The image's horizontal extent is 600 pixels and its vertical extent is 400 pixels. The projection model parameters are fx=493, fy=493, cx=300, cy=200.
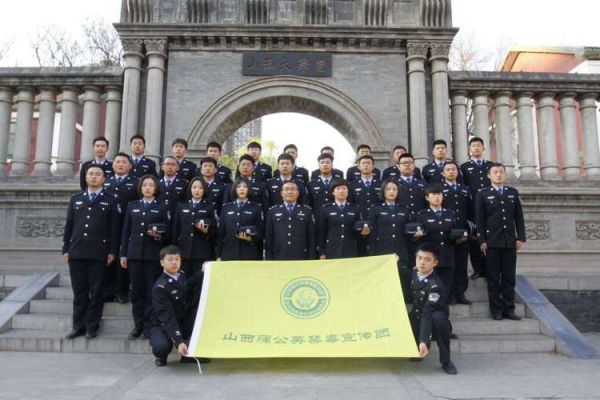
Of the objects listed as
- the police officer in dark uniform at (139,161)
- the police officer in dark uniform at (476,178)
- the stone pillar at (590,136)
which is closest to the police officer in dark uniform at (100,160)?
the police officer in dark uniform at (139,161)

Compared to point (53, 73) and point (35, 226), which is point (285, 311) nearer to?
point (35, 226)

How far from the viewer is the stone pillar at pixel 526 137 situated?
10055 mm

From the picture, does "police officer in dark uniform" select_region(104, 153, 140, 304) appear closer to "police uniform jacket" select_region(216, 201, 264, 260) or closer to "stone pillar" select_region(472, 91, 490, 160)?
"police uniform jacket" select_region(216, 201, 264, 260)

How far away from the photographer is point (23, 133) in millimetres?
10023

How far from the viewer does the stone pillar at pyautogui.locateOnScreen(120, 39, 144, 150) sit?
10.2 metres

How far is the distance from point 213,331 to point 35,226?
6.73m

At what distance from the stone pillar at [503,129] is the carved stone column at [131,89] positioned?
299 inches

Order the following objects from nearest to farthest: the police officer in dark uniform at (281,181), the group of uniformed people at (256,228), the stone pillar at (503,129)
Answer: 1. the group of uniformed people at (256,228)
2. the police officer in dark uniform at (281,181)
3. the stone pillar at (503,129)

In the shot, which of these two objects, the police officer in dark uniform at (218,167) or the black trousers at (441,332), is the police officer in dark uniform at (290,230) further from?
the black trousers at (441,332)

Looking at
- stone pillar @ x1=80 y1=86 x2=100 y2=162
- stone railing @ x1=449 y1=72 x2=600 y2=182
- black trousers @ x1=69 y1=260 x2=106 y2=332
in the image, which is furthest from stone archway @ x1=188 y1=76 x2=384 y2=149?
black trousers @ x1=69 y1=260 x2=106 y2=332

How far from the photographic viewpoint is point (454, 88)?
10.6m

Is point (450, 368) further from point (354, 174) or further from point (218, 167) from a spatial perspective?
point (218, 167)

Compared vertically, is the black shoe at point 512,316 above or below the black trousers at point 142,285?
below

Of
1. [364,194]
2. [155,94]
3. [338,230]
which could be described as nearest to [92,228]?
[338,230]
